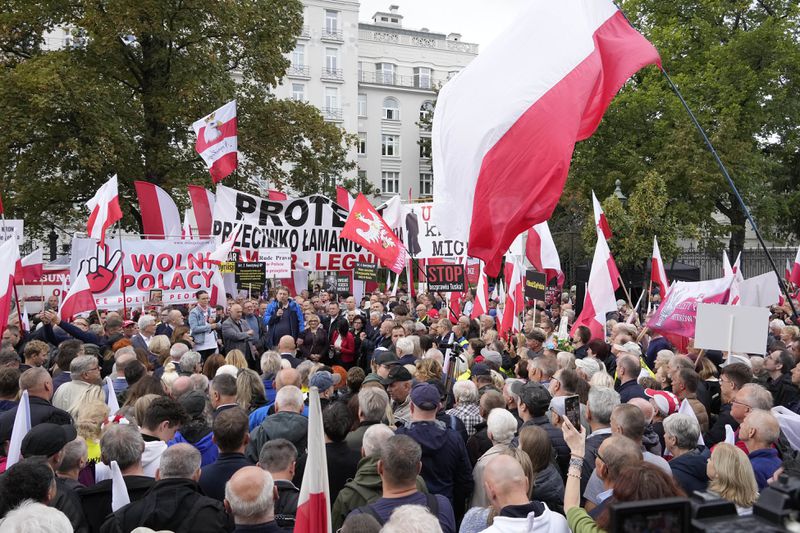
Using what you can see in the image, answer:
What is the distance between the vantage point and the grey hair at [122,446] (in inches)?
171

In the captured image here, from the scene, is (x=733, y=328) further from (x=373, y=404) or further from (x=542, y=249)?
(x=542, y=249)

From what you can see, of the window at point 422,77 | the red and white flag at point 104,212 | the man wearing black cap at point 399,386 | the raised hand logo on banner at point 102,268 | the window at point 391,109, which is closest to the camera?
the man wearing black cap at point 399,386

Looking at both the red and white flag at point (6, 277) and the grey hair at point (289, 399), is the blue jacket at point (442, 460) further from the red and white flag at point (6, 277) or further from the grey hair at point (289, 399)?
the red and white flag at point (6, 277)

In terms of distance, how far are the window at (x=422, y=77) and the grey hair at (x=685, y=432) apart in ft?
213

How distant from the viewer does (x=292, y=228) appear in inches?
700

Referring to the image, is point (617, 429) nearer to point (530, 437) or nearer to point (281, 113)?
point (530, 437)

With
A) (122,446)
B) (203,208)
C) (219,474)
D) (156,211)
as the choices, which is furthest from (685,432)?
(203,208)

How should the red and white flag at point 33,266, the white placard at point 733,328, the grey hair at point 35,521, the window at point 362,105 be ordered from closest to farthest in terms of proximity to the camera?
the grey hair at point 35,521
the white placard at point 733,328
the red and white flag at point 33,266
the window at point 362,105

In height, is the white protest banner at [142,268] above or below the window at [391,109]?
below

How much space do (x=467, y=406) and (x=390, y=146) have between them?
61.3 meters

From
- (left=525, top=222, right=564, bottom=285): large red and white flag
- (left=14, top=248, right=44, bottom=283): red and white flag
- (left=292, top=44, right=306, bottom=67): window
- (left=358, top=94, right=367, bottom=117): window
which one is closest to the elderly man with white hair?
(left=525, top=222, right=564, bottom=285): large red and white flag

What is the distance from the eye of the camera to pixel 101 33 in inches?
896

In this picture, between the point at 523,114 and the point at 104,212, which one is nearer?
the point at 523,114

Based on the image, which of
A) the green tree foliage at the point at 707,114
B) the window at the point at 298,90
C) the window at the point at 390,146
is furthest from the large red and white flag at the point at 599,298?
the window at the point at 390,146
